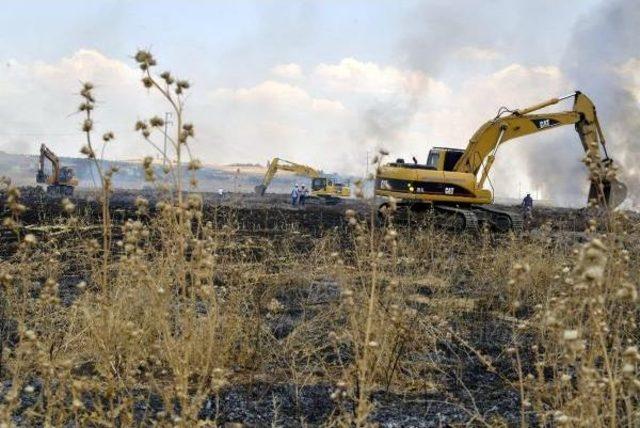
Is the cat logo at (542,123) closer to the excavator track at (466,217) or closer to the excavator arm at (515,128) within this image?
the excavator arm at (515,128)

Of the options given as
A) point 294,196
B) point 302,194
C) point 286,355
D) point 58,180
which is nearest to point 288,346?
point 286,355

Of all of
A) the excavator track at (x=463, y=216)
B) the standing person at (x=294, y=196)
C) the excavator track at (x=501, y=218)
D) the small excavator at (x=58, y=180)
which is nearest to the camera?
the excavator track at (x=463, y=216)

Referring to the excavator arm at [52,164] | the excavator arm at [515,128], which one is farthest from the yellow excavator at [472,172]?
the excavator arm at [52,164]

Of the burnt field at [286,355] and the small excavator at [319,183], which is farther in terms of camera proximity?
the small excavator at [319,183]

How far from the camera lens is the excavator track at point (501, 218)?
1780cm

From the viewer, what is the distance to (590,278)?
190 cm

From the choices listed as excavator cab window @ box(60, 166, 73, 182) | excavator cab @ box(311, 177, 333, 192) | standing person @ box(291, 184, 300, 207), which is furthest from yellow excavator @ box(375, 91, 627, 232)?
excavator cab window @ box(60, 166, 73, 182)

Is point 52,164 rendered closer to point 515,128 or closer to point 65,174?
point 65,174

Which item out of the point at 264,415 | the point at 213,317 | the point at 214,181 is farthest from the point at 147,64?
the point at 214,181

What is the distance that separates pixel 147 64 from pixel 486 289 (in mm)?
5654

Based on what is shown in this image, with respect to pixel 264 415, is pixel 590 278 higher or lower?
higher

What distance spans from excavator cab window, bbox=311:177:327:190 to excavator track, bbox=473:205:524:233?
23783 millimetres

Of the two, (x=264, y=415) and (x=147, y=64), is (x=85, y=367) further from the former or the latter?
(x=147, y=64)

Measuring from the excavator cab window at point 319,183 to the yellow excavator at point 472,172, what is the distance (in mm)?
23249
